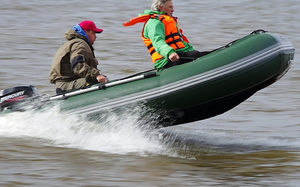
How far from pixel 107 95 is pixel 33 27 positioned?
895 centimetres

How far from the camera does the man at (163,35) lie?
6242 millimetres

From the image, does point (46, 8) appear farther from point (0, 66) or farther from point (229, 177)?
point (229, 177)

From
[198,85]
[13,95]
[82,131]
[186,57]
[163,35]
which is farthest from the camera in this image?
[13,95]

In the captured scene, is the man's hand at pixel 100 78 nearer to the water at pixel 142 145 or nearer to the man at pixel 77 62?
the man at pixel 77 62

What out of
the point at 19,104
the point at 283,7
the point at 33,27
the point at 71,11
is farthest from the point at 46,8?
the point at 19,104

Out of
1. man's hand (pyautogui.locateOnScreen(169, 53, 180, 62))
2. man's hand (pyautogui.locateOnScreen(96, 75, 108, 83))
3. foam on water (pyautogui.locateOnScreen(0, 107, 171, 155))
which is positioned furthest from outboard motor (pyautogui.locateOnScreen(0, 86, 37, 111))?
man's hand (pyautogui.locateOnScreen(169, 53, 180, 62))

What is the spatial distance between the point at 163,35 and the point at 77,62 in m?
0.81

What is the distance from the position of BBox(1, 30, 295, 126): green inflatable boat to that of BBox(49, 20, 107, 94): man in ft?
0.40

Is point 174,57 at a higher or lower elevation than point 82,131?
higher

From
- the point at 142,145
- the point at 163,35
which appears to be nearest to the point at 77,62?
the point at 163,35

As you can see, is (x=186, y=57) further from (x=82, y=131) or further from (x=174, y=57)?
(x=82, y=131)

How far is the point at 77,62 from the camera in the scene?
6.30 meters

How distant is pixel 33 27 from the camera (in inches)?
588

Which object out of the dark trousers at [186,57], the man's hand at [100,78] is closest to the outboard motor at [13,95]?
the man's hand at [100,78]
